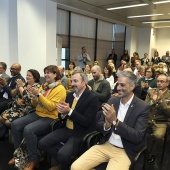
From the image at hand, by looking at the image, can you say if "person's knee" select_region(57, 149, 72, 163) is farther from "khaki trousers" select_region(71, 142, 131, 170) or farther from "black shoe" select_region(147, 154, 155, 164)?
"black shoe" select_region(147, 154, 155, 164)

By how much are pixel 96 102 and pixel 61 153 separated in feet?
2.09

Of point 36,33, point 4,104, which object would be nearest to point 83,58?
point 36,33

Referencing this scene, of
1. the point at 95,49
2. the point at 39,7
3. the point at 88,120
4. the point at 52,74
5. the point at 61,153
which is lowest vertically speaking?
the point at 61,153

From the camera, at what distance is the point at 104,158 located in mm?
1772

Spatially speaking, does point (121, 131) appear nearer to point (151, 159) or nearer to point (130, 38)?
point (151, 159)

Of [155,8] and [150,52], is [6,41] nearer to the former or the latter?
[155,8]

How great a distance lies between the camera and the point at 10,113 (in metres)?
2.79

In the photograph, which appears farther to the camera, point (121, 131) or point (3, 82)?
point (3, 82)

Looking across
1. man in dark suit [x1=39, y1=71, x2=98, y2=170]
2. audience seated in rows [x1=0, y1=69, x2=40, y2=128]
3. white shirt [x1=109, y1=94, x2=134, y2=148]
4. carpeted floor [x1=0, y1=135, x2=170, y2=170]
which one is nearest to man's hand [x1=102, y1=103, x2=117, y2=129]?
white shirt [x1=109, y1=94, x2=134, y2=148]

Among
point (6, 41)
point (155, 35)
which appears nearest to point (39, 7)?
point (6, 41)

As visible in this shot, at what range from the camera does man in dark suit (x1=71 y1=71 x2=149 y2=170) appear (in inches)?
63.9

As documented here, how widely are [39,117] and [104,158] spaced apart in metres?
1.12

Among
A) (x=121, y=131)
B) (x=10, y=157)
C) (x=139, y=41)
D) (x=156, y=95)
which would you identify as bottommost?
(x=10, y=157)

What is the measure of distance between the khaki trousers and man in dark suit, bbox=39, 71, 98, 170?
0.23m
